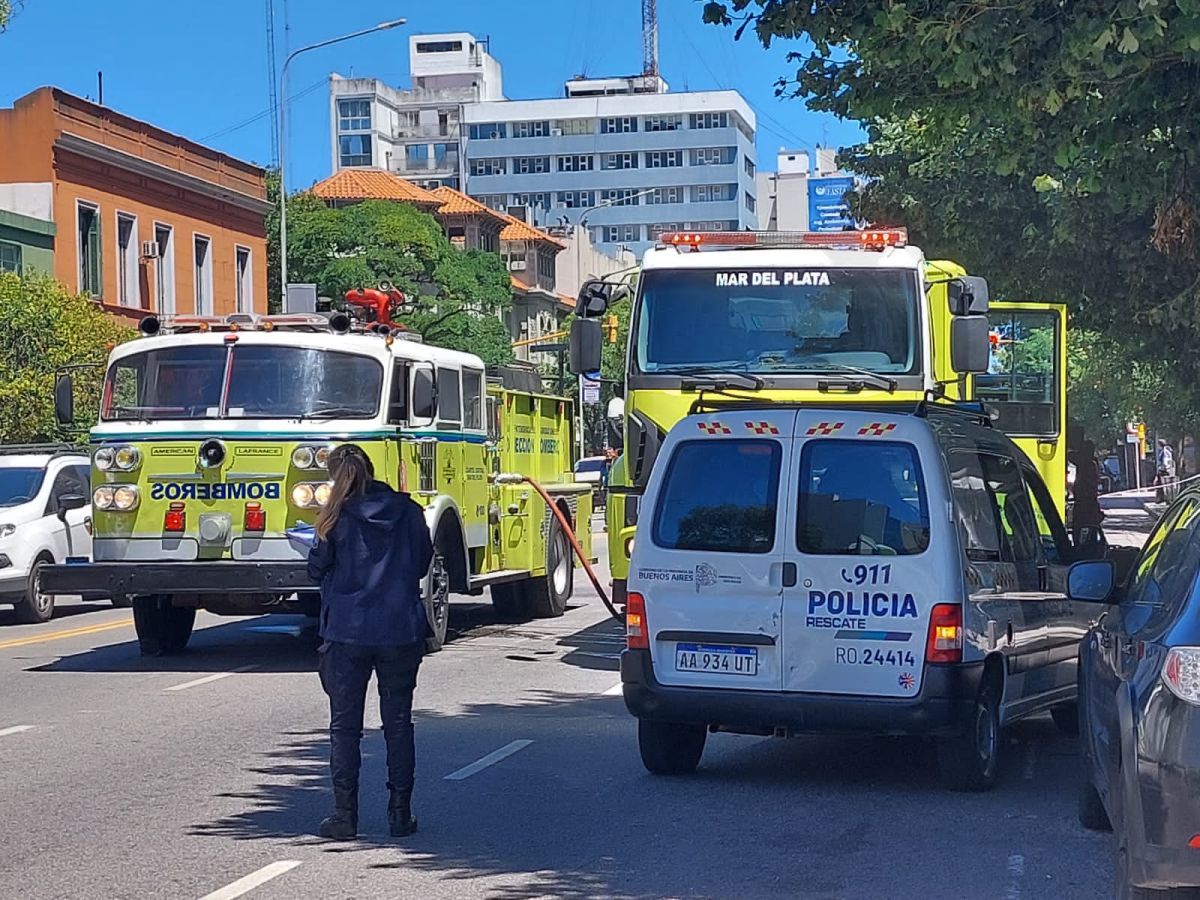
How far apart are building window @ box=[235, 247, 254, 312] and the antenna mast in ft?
384

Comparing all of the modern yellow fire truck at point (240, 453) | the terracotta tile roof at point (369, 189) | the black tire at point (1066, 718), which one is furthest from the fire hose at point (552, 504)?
the terracotta tile roof at point (369, 189)

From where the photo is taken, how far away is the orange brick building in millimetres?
39750

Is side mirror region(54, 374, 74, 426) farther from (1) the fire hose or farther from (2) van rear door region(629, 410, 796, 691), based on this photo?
(2) van rear door region(629, 410, 796, 691)

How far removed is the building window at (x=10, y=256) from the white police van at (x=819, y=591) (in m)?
30.2

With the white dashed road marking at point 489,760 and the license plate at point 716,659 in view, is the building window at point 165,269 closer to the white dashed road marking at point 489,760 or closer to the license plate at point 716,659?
the white dashed road marking at point 489,760

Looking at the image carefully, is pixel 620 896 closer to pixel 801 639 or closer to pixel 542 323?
pixel 801 639

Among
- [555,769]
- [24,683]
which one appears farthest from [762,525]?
[24,683]

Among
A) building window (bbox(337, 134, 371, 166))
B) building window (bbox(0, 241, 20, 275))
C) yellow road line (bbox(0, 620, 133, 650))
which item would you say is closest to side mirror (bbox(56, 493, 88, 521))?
yellow road line (bbox(0, 620, 133, 650))

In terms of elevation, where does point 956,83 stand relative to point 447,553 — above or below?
above

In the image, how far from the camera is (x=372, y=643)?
8.43 metres

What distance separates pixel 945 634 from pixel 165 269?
38516mm

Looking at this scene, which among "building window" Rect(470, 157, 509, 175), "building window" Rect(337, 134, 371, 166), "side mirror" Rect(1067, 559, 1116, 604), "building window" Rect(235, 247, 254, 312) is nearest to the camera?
"side mirror" Rect(1067, 559, 1116, 604)

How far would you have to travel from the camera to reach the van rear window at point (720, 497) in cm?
961

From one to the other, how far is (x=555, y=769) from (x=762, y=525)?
190 cm
